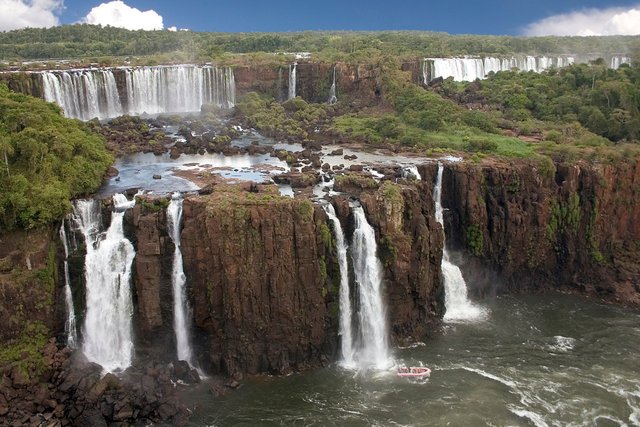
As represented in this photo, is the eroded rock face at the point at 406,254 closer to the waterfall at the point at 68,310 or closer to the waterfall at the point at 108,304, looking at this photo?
the waterfall at the point at 108,304

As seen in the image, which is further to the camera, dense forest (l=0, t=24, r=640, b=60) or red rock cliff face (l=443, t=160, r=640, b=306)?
dense forest (l=0, t=24, r=640, b=60)

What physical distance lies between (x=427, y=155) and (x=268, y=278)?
64.6ft

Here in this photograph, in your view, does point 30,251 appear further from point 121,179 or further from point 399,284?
point 399,284

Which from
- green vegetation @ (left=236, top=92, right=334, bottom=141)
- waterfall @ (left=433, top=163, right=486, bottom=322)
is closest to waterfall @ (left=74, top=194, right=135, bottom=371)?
waterfall @ (left=433, top=163, right=486, bottom=322)

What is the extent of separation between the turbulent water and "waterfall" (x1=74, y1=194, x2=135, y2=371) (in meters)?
55.8

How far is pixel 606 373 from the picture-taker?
28625 millimetres

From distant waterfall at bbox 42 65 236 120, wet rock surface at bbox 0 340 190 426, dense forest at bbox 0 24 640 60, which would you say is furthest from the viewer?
dense forest at bbox 0 24 640 60

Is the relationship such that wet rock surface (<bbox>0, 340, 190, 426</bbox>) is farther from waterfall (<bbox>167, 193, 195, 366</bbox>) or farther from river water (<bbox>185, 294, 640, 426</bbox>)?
waterfall (<bbox>167, 193, 195, 366</bbox>)

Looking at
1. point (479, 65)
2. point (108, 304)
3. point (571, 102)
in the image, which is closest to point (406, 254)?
point (108, 304)

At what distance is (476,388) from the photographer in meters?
26.8

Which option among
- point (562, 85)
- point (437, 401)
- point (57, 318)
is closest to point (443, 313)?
point (437, 401)

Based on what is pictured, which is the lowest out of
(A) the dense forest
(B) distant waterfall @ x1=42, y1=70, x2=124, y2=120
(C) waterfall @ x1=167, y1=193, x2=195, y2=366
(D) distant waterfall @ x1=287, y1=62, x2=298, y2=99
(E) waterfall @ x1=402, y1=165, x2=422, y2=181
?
(C) waterfall @ x1=167, y1=193, x2=195, y2=366

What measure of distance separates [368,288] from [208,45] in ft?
244

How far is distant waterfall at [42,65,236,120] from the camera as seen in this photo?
53.0 m
